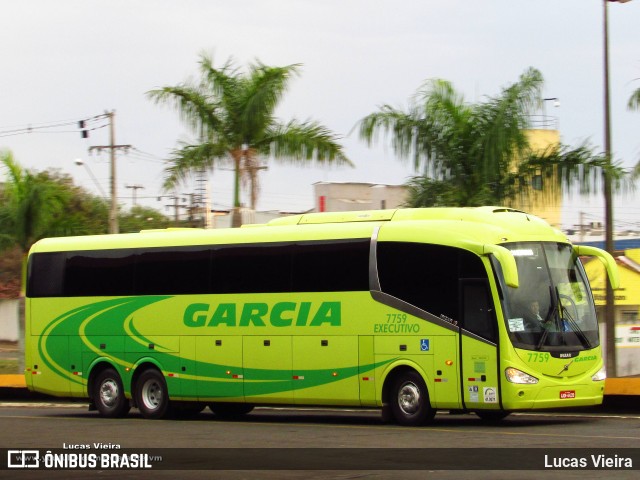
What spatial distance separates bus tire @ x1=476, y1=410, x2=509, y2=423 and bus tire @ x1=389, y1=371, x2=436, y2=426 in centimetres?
92

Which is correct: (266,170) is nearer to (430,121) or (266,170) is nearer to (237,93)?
(237,93)

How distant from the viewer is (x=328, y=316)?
1989cm

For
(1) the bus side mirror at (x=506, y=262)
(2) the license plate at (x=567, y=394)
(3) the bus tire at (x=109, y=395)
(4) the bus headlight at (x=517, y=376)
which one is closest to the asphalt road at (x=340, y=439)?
(3) the bus tire at (x=109, y=395)

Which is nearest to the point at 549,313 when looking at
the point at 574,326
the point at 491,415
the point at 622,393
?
the point at 574,326

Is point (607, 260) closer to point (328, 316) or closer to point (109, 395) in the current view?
point (328, 316)

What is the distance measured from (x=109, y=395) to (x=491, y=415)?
7.68 meters

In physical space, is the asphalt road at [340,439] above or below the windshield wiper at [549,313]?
below

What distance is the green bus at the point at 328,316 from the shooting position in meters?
18.2

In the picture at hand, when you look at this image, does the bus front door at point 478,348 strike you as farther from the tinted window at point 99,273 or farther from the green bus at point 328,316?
the tinted window at point 99,273

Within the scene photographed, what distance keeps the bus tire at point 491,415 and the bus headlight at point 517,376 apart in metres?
1.06

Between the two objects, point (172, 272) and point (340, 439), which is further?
point (172, 272)

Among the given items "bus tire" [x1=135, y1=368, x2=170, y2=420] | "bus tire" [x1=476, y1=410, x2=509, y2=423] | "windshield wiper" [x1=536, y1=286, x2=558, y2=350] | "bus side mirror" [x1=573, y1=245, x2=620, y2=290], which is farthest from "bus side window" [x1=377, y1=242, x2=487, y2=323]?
"bus tire" [x1=135, y1=368, x2=170, y2=420]

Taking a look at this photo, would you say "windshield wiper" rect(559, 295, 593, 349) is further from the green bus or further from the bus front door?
the bus front door

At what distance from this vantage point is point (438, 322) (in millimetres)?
18562
